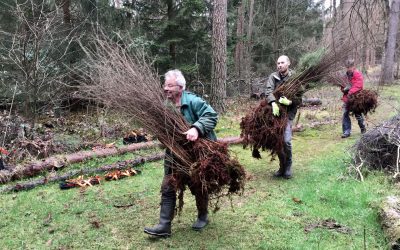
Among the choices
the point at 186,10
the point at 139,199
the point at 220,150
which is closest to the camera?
the point at 220,150

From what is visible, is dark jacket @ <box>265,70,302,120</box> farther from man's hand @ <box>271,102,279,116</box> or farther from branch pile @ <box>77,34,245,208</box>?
branch pile @ <box>77,34,245,208</box>

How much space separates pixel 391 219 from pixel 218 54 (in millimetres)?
7802

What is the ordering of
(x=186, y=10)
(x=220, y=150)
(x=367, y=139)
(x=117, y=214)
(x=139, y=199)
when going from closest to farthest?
1. (x=220, y=150)
2. (x=117, y=214)
3. (x=139, y=199)
4. (x=367, y=139)
5. (x=186, y=10)

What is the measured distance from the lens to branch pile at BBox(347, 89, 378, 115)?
8.63 metres

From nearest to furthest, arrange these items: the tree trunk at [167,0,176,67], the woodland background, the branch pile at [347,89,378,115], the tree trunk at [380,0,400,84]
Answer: the woodland background < the branch pile at [347,89,378,115] < the tree trunk at [167,0,176,67] < the tree trunk at [380,0,400,84]

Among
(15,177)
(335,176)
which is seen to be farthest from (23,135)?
Answer: (335,176)

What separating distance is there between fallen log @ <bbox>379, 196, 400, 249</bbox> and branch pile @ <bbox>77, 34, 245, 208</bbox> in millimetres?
1516

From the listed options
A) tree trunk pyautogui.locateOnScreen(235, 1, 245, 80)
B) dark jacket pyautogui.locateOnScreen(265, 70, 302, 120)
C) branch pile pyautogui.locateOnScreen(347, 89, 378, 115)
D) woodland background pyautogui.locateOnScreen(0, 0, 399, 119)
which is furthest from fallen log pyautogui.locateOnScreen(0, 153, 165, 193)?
tree trunk pyautogui.locateOnScreen(235, 1, 245, 80)

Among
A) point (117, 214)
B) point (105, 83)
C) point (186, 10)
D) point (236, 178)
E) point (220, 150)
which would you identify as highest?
point (186, 10)

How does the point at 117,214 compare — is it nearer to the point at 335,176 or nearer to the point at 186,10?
the point at 335,176

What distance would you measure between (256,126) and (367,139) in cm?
184

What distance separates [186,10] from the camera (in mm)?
11961

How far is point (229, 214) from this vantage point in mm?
4773

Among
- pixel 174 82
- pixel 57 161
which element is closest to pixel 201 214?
pixel 174 82
